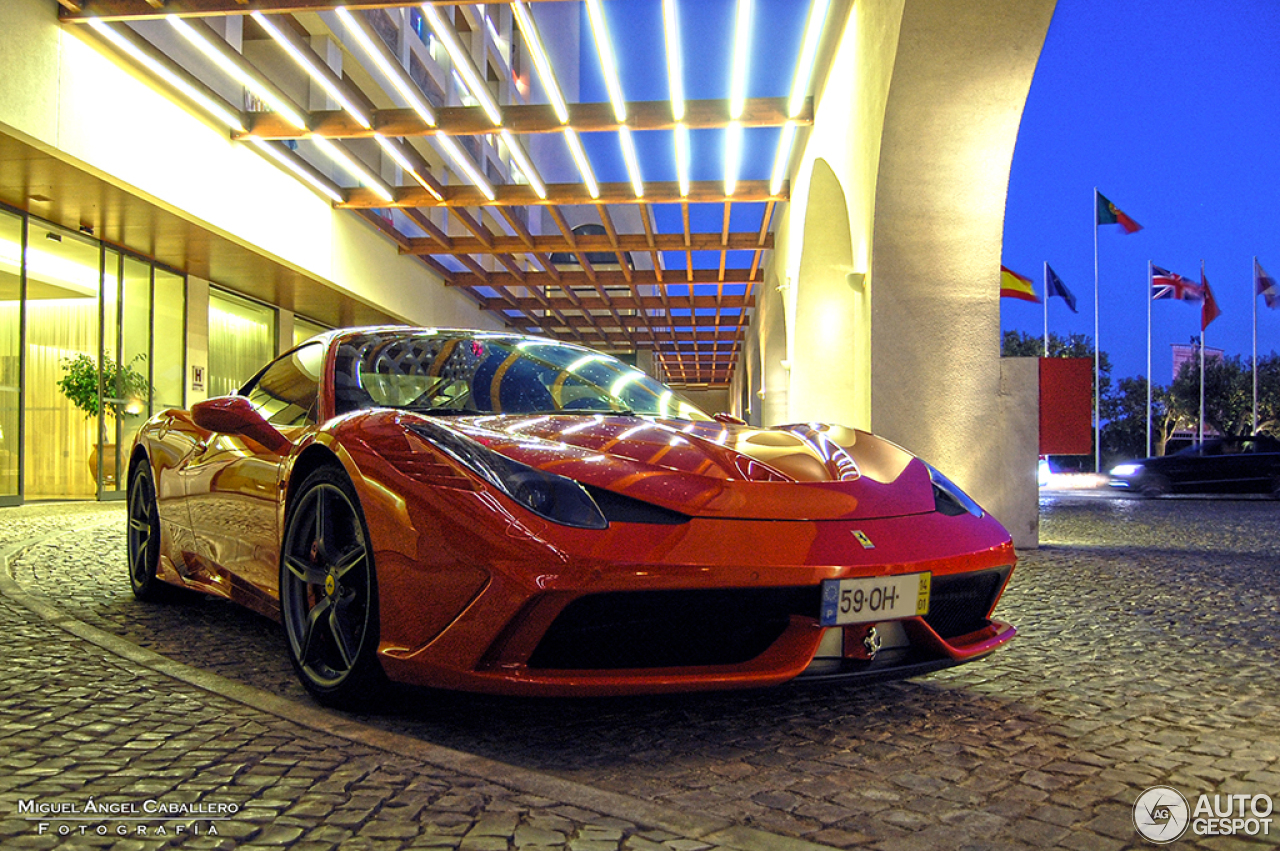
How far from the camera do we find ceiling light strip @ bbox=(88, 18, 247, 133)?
8602 millimetres

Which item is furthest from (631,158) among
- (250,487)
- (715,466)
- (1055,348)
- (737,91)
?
(1055,348)

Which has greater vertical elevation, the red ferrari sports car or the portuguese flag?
the portuguese flag

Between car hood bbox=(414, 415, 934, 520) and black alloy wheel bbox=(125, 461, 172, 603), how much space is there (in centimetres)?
213

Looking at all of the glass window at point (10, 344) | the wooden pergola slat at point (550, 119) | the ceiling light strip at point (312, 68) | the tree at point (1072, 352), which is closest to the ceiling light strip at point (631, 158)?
the wooden pergola slat at point (550, 119)

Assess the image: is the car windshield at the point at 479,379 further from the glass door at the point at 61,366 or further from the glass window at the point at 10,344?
the glass door at the point at 61,366

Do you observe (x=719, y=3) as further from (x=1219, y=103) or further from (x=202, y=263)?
(x=1219, y=103)

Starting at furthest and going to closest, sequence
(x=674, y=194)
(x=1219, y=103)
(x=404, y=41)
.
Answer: (x=1219, y=103) → (x=404, y=41) → (x=674, y=194)

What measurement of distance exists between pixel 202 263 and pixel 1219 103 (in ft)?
→ 470

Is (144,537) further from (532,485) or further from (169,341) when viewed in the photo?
(169,341)

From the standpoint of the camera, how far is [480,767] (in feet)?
6.64

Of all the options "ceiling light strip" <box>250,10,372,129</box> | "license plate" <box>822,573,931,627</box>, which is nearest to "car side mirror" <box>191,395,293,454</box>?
"license plate" <box>822,573,931,627</box>

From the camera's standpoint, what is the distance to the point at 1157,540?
292 inches

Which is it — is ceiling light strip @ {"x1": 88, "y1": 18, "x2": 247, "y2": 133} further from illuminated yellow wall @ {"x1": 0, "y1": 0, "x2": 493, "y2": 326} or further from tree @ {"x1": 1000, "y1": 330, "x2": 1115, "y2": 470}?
tree @ {"x1": 1000, "y1": 330, "x2": 1115, "y2": 470}

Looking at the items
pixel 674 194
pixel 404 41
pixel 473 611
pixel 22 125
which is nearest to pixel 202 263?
pixel 22 125
